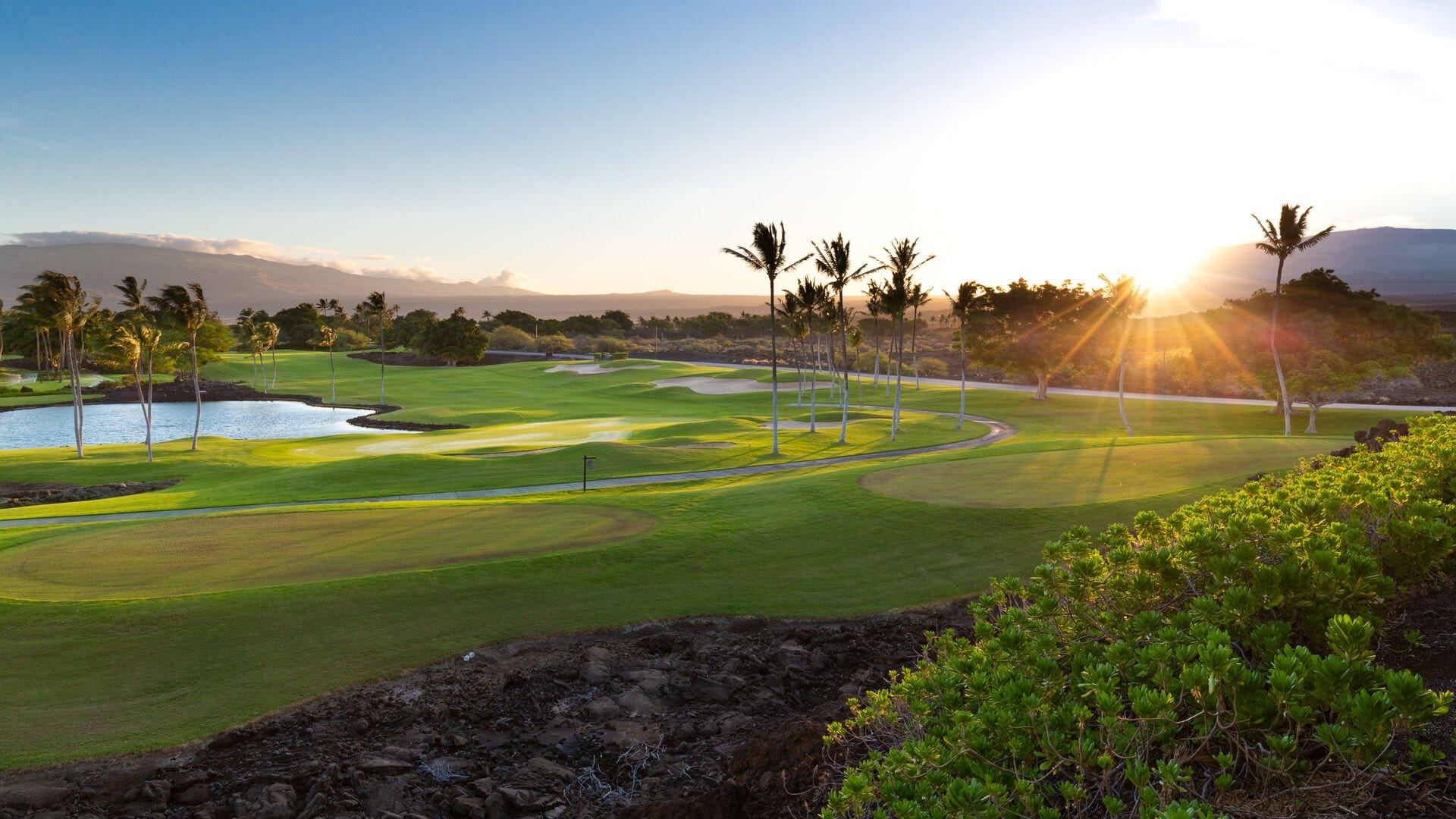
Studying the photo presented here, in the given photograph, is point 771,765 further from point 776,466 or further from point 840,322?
point 840,322

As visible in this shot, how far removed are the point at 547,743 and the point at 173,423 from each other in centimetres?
6721

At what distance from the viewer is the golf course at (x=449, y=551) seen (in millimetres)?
10648

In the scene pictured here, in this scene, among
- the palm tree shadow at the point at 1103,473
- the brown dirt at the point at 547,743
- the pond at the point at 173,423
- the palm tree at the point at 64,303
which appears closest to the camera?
the brown dirt at the point at 547,743

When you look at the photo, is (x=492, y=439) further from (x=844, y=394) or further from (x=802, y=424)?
(x=844, y=394)

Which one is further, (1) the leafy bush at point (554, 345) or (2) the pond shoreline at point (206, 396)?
(1) the leafy bush at point (554, 345)

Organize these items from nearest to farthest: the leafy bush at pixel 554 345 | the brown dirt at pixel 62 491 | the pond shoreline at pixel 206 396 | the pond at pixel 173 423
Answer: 1. the brown dirt at pixel 62 491
2. the pond at pixel 173 423
3. the pond shoreline at pixel 206 396
4. the leafy bush at pixel 554 345

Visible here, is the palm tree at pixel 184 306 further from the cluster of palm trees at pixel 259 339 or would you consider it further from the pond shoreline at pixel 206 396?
the cluster of palm trees at pixel 259 339

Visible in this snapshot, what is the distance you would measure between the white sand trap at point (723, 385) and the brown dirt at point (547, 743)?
193 feet

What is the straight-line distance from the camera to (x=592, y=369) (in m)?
91.1

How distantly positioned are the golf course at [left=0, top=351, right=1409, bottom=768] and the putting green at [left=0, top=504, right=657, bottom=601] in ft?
0.28

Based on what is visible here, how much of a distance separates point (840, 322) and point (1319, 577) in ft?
166

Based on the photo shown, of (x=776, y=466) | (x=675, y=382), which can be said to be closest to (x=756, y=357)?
(x=675, y=382)

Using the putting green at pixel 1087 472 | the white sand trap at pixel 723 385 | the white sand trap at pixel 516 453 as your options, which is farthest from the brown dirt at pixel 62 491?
the white sand trap at pixel 723 385

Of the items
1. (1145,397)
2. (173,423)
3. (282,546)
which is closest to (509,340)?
(173,423)
